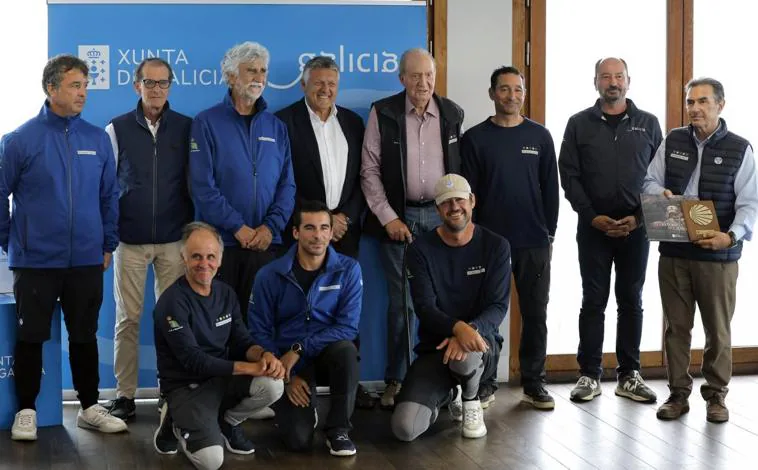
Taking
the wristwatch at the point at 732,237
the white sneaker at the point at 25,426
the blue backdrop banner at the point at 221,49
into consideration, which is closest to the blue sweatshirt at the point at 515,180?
the blue backdrop banner at the point at 221,49

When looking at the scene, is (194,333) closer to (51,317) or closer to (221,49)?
(51,317)

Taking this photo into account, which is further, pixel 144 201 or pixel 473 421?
pixel 144 201

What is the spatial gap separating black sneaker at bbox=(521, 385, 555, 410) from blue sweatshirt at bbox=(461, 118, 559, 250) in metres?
0.73

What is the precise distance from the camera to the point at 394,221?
16.0 feet

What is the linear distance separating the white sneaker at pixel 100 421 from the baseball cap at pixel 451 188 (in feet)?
5.89

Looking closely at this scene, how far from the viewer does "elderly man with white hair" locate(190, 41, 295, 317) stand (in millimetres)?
4668

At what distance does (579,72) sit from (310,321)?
2.37m

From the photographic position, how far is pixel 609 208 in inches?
199

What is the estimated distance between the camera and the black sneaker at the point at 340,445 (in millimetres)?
4148

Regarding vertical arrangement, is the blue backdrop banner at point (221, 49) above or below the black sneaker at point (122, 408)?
above

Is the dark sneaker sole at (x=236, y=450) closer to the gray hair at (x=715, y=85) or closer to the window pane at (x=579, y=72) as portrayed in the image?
the window pane at (x=579, y=72)

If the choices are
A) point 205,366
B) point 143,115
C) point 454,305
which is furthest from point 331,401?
point 143,115

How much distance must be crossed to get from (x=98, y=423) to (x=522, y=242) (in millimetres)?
2237

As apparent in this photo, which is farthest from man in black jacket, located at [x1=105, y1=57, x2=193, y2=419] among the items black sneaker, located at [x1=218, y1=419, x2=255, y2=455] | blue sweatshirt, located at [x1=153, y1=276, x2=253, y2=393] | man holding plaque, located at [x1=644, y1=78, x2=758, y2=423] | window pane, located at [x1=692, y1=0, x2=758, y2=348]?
window pane, located at [x1=692, y1=0, x2=758, y2=348]
